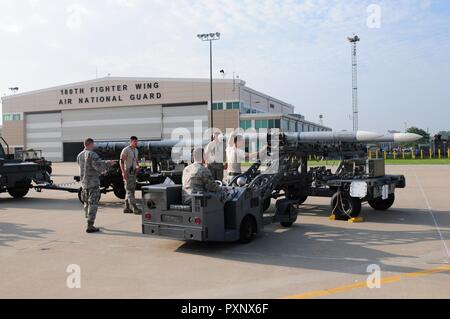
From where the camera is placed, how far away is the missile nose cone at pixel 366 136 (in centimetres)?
1088

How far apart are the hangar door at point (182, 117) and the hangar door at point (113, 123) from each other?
105cm

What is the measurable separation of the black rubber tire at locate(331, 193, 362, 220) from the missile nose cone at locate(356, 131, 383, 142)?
5.41 ft

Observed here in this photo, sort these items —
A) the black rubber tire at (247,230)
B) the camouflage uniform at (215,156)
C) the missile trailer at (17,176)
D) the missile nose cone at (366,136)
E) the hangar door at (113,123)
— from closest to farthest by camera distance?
the black rubber tire at (247,230)
the camouflage uniform at (215,156)
the missile nose cone at (366,136)
the missile trailer at (17,176)
the hangar door at (113,123)

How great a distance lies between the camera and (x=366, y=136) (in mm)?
10953

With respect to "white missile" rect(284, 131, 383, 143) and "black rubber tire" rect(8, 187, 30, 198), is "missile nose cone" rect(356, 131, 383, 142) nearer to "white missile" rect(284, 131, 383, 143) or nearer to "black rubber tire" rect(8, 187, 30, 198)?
"white missile" rect(284, 131, 383, 143)

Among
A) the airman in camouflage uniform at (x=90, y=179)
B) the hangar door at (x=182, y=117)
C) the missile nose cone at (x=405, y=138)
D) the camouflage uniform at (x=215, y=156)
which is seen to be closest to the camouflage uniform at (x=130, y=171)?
the airman in camouflage uniform at (x=90, y=179)

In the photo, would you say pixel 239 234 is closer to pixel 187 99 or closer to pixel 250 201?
pixel 250 201

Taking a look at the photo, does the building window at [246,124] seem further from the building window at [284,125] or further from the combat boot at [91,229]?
the combat boot at [91,229]

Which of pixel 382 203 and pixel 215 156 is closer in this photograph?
pixel 215 156

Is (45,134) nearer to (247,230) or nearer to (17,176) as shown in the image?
(17,176)

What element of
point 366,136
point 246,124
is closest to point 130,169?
point 366,136

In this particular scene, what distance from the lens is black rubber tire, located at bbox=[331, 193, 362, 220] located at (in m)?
10.1

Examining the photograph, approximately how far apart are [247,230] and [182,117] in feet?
168

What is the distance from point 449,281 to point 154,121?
5572 centimetres
